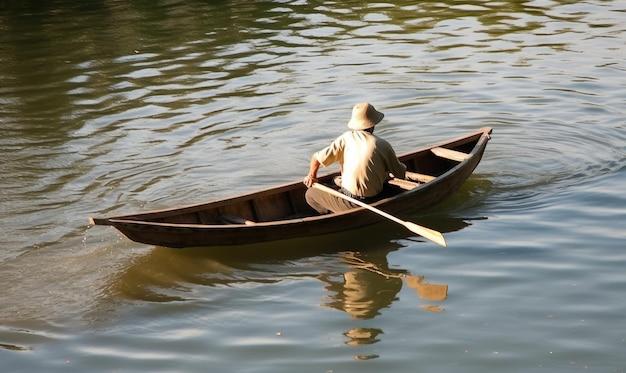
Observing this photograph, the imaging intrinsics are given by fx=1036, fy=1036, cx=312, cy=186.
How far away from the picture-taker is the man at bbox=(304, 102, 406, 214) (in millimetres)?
9773

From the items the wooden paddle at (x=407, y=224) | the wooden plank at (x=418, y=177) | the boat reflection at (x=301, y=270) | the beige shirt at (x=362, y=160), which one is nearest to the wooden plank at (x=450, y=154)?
the wooden plank at (x=418, y=177)

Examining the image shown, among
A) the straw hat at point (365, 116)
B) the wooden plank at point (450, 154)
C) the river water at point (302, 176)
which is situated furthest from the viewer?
the wooden plank at point (450, 154)

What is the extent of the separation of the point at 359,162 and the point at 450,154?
1604mm

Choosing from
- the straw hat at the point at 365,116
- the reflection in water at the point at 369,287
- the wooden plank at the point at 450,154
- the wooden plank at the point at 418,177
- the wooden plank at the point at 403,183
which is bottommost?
the reflection in water at the point at 369,287

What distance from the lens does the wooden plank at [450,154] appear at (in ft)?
35.7

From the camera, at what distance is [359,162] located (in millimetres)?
9844

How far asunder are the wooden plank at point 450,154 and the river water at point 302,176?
0.47 m

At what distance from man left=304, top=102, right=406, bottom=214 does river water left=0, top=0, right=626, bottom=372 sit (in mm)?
414

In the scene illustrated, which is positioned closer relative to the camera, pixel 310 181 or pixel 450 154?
pixel 310 181

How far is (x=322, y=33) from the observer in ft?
64.1

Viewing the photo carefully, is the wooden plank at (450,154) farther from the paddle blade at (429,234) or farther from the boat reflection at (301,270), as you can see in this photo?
the paddle blade at (429,234)

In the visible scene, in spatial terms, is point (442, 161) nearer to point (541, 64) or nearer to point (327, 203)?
point (327, 203)

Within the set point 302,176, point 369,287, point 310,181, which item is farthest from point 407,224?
point 302,176

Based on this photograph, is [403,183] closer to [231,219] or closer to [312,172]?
[312,172]
